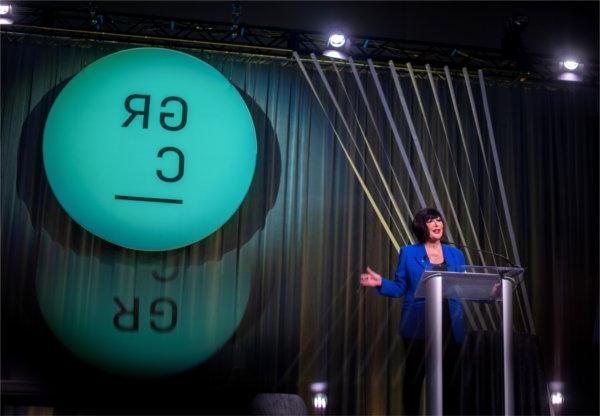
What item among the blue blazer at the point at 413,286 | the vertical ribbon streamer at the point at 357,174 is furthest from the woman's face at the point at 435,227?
the vertical ribbon streamer at the point at 357,174

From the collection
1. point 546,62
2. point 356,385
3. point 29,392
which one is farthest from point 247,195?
point 546,62

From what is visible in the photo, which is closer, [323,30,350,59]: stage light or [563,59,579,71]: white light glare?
[323,30,350,59]: stage light

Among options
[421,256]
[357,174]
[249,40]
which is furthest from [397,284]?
[249,40]

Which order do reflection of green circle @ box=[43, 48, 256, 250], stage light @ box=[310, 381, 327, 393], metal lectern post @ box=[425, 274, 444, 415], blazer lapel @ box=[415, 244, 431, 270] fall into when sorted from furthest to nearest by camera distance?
stage light @ box=[310, 381, 327, 393], reflection of green circle @ box=[43, 48, 256, 250], blazer lapel @ box=[415, 244, 431, 270], metal lectern post @ box=[425, 274, 444, 415]

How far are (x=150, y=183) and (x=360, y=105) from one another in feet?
6.34

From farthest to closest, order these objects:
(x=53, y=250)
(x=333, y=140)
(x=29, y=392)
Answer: (x=333, y=140) < (x=53, y=250) < (x=29, y=392)

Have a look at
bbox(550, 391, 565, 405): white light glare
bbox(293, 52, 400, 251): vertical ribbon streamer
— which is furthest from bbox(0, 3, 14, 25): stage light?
bbox(550, 391, 565, 405): white light glare

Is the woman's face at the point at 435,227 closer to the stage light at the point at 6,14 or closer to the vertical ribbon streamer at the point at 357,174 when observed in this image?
the vertical ribbon streamer at the point at 357,174

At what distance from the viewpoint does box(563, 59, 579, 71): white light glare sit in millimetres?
6293

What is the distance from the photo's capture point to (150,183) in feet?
18.4

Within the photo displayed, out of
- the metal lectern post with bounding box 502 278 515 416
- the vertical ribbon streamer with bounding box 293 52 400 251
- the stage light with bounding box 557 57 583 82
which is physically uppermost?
the stage light with bounding box 557 57 583 82

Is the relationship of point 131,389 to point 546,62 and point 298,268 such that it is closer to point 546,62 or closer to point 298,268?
point 298,268

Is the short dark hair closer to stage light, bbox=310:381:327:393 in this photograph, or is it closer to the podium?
the podium

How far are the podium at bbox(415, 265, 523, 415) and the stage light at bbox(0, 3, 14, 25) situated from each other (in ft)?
13.0
